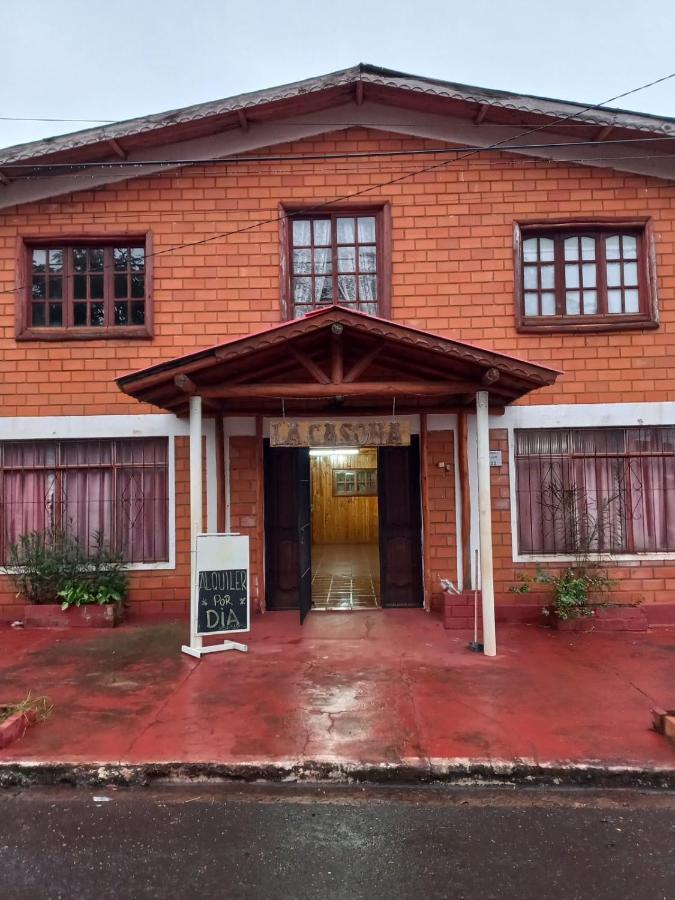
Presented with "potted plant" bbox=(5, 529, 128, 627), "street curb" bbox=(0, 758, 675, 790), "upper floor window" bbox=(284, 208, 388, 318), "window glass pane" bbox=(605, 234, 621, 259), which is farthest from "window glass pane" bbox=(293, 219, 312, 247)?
"street curb" bbox=(0, 758, 675, 790)

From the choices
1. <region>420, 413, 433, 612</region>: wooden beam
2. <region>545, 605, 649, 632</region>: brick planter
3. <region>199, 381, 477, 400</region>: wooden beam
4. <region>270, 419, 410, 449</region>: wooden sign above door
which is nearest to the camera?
<region>199, 381, 477, 400</region>: wooden beam

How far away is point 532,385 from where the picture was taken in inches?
251

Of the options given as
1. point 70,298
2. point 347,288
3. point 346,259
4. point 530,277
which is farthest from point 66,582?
point 530,277

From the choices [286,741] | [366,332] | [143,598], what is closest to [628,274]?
[366,332]

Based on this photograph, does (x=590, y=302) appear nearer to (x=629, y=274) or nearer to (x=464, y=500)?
(x=629, y=274)

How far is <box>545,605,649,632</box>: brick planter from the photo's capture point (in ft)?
23.5

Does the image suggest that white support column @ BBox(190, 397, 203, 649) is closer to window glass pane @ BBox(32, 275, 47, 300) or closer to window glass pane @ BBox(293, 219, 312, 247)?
window glass pane @ BBox(293, 219, 312, 247)

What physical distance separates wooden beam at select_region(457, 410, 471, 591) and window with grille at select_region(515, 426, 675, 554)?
70cm

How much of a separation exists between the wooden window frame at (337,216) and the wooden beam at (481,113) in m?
1.71

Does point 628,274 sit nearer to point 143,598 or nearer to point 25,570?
point 143,598

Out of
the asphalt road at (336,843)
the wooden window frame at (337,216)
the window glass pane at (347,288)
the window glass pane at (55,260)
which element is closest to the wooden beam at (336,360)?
the wooden window frame at (337,216)

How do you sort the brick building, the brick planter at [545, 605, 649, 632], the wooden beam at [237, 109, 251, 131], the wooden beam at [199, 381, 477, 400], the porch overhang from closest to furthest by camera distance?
the porch overhang
the wooden beam at [199, 381, 477, 400]
the brick planter at [545, 605, 649, 632]
the wooden beam at [237, 109, 251, 131]
the brick building

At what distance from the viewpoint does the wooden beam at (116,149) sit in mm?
7727

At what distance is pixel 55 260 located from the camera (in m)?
8.30
